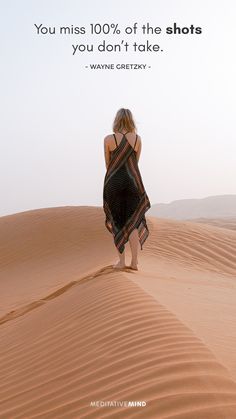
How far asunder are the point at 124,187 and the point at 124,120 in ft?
2.55

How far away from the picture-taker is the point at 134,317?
3.97 metres

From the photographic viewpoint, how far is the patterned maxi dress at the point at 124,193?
639 centimetres

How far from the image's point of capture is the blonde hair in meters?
6.18

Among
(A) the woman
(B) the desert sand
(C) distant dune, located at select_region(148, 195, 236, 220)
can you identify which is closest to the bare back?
(A) the woman

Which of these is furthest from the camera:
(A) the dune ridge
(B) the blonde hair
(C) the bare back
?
(C) the bare back

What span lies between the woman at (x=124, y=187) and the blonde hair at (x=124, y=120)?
0.02 meters

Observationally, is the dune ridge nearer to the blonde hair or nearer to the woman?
the woman

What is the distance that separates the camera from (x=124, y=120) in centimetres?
620

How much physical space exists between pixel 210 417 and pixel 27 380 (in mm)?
1805

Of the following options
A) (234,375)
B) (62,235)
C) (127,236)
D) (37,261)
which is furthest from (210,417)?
(62,235)

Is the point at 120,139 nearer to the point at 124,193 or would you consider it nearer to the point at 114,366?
the point at 124,193

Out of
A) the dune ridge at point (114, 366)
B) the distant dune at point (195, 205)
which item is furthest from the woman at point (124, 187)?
the distant dune at point (195, 205)

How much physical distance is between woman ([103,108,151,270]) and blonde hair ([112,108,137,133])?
0.06 ft

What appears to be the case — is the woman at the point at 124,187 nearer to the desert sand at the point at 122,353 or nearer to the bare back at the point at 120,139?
the bare back at the point at 120,139
